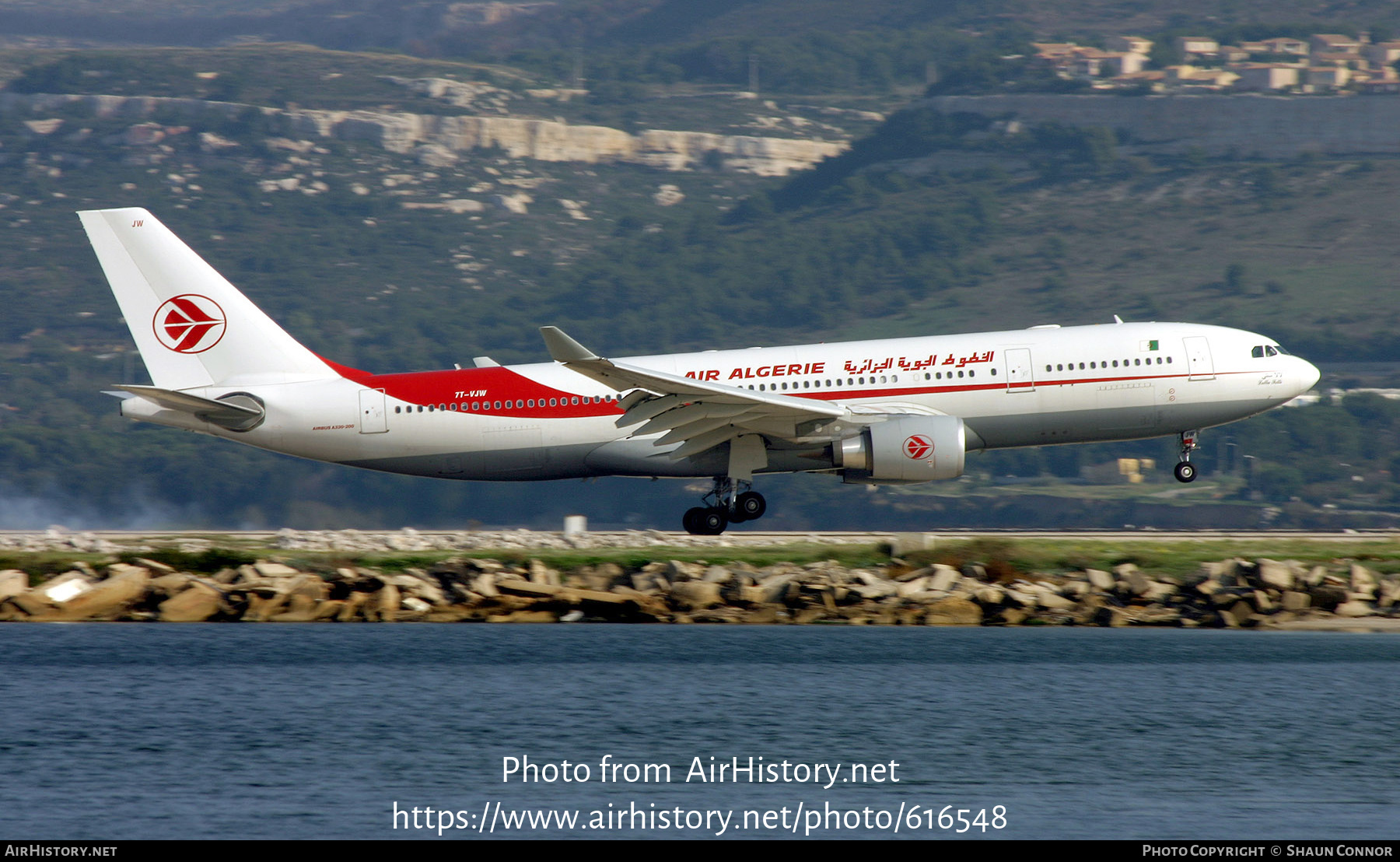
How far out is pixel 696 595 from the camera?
3862 centimetres

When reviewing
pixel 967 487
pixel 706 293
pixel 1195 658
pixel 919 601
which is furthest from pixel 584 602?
pixel 706 293

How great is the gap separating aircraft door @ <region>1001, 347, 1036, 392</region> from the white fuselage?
1.0 inches

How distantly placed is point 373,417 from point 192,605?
629 centimetres

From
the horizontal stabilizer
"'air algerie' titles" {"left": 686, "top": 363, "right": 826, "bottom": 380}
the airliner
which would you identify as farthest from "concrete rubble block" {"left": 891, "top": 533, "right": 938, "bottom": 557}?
the horizontal stabilizer

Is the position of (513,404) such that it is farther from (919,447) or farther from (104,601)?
(104,601)

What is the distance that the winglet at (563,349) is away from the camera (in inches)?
1312

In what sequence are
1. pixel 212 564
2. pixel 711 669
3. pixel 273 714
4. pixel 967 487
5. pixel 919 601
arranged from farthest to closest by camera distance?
pixel 967 487, pixel 212 564, pixel 919 601, pixel 711 669, pixel 273 714

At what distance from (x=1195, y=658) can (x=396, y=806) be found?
1976 centimetres

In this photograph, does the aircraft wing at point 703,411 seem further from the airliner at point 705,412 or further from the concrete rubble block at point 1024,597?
the concrete rubble block at point 1024,597

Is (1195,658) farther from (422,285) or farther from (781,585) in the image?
(422,285)

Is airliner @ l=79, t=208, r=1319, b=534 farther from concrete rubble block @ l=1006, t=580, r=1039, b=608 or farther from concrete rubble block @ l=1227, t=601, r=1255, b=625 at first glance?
concrete rubble block @ l=1227, t=601, r=1255, b=625

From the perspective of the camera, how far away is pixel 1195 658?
36.8m

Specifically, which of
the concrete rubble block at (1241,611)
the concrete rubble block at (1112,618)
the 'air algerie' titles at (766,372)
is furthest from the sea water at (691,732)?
the 'air algerie' titles at (766,372)

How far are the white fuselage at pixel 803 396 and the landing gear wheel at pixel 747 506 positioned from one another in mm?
1292
